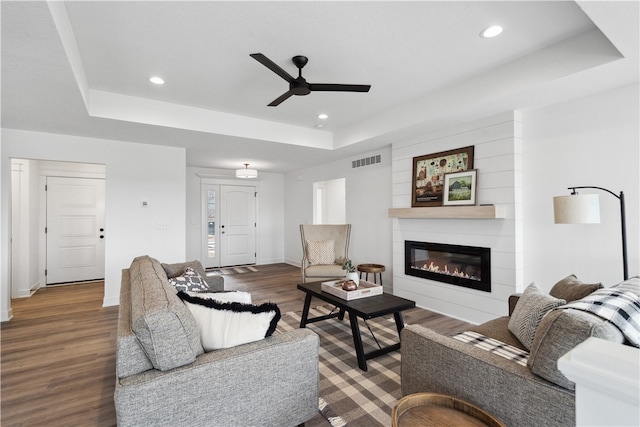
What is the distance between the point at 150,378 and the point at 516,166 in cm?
351

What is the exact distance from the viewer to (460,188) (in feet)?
11.8

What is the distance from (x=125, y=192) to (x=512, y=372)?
191 inches

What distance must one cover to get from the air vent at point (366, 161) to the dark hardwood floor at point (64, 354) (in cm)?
237

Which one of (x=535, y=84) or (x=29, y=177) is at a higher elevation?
(x=535, y=84)

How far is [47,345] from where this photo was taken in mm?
3033

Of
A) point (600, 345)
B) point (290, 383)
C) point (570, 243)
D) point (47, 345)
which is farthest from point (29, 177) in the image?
point (570, 243)

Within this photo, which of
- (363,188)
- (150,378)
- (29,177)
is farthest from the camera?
(363,188)

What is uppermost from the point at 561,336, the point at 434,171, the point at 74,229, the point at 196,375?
the point at 434,171

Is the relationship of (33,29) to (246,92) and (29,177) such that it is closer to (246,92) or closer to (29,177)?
(246,92)

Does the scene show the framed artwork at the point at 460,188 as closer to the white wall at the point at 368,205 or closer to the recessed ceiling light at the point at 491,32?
the white wall at the point at 368,205

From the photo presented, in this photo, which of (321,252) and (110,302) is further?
(321,252)

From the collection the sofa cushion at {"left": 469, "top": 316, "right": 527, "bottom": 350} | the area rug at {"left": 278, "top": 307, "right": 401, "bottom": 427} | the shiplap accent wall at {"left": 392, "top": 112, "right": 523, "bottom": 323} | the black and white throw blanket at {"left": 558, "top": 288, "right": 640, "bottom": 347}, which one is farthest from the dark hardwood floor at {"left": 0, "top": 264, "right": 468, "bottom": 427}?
the black and white throw blanket at {"left": 558, "top": 288, "right": 640, "bottom": 347}

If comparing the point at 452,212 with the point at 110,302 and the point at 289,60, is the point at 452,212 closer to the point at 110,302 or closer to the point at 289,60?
the point at 289,60

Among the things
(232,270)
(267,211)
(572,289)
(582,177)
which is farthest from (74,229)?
(582,177)
